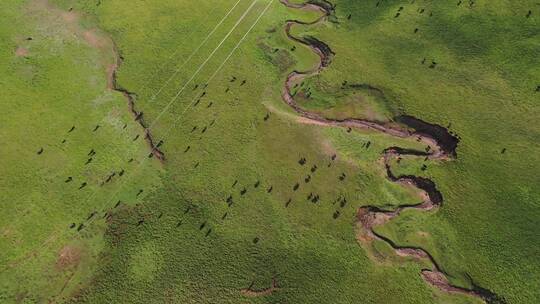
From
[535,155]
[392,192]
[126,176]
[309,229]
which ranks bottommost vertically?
[126,176]

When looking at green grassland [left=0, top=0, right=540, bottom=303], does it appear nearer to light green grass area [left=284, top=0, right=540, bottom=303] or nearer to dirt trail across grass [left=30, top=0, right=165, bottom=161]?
light green grass area [left=284, top=0, right=540, bottom=303]

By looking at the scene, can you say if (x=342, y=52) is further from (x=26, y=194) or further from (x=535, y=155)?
(x=26, y=194)

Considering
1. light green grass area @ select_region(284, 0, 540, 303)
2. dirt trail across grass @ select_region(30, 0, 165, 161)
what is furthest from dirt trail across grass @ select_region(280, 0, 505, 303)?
dirt trail across grass @ select_region(30, 0, 165, 161)

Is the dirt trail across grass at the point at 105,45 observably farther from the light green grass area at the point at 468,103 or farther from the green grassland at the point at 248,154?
the light green grass area at the point at 468,103

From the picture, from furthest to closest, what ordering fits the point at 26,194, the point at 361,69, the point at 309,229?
the point at 361,69, the point at 26,194, the point at 309,229

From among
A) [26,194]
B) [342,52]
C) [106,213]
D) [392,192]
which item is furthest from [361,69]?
[26,194]

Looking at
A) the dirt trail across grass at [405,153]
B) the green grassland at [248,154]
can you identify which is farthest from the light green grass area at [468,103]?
the dirt trail across grass at [405,153]
